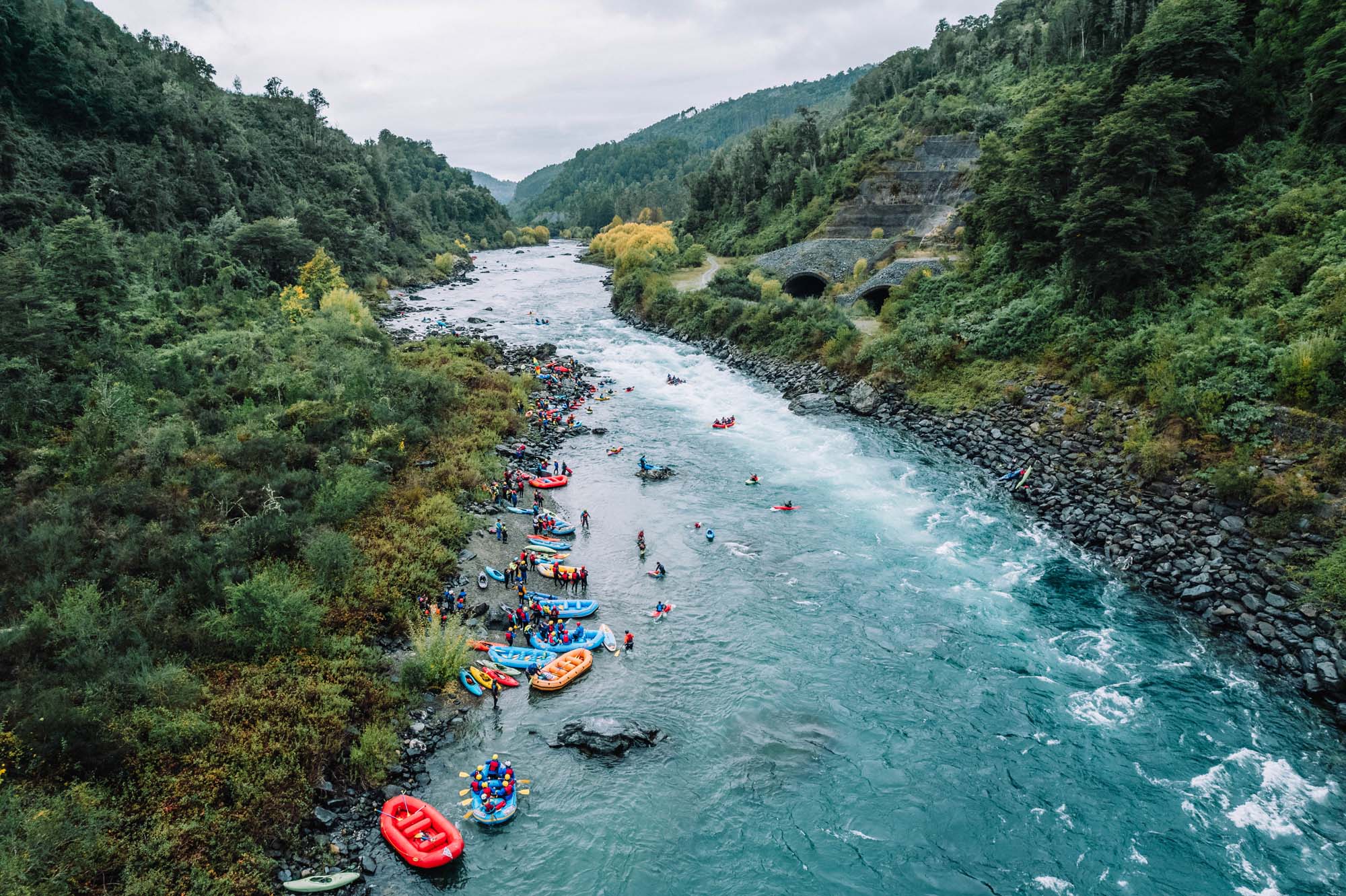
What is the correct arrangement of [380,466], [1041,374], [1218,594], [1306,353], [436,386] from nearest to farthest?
[1218,594], [1306,353], [380,466], [1041,374], [436,386]

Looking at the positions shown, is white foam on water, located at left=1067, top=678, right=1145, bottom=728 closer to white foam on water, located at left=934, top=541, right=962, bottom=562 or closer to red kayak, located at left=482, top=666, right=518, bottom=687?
white foam on water, located at left=934, top=541, right=962, bottom=562

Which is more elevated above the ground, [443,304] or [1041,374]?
[443,304]

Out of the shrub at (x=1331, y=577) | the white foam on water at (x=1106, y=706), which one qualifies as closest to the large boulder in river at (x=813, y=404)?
the shrub at (x=1331, y=577)

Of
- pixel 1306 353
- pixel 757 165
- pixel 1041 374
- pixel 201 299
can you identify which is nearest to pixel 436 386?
pixel 201 299

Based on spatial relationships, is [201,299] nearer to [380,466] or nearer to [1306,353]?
[380,466]

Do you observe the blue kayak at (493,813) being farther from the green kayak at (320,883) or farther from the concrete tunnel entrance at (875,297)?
the concrete tunnel entrance at (875,297)
